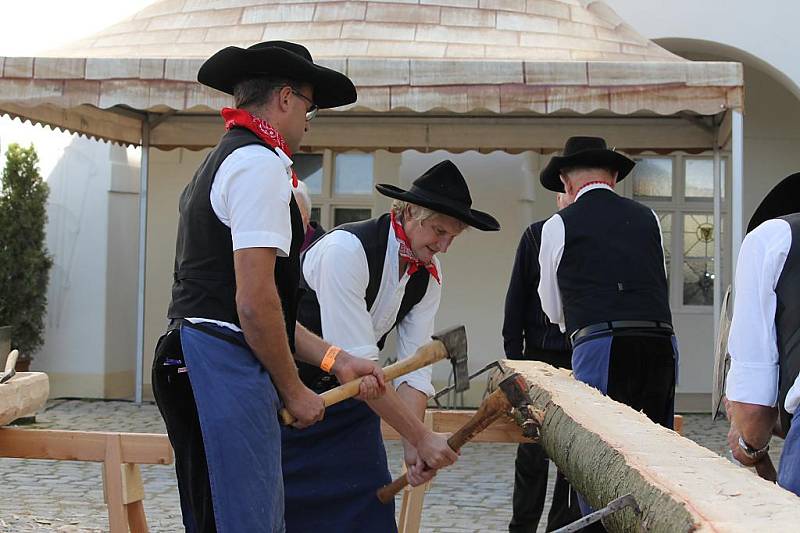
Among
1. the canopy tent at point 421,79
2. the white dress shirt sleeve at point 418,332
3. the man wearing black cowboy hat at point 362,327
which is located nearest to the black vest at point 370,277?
the man wearing black cowboy hat at point 362,327

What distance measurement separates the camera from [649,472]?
8.34ft

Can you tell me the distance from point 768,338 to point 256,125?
1.38 meters

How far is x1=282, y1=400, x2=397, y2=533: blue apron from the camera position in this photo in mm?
3598

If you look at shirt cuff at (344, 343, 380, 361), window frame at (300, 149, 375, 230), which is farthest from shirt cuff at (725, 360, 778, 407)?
window frame at (300, 149, 375, 230)

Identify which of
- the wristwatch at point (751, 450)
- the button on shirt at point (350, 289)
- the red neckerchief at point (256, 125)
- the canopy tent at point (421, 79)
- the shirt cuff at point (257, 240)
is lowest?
the wristwatch at point (751, 450)

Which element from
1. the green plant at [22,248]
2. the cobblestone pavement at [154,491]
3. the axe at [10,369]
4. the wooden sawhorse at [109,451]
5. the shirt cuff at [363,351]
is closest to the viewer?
the shirt cuff at [363,351]

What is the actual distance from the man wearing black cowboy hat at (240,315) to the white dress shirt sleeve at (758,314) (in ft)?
3.56

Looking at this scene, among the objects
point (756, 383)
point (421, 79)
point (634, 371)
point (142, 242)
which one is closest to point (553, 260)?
point (634, 371)

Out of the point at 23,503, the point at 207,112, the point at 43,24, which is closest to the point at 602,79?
the point at 207,112

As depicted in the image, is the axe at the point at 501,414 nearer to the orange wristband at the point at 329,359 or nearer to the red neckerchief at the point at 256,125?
the orange wristband at the point at 329,359

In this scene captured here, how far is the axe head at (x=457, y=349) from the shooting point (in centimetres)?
341

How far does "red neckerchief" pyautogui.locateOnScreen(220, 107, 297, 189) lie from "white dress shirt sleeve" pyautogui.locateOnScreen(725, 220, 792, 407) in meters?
1.21

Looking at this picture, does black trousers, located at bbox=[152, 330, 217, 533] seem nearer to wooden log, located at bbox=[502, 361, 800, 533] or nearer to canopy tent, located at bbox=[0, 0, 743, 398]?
wooden log, located at bbox=[502, 361, 800, 533]

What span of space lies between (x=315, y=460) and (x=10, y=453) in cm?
108
